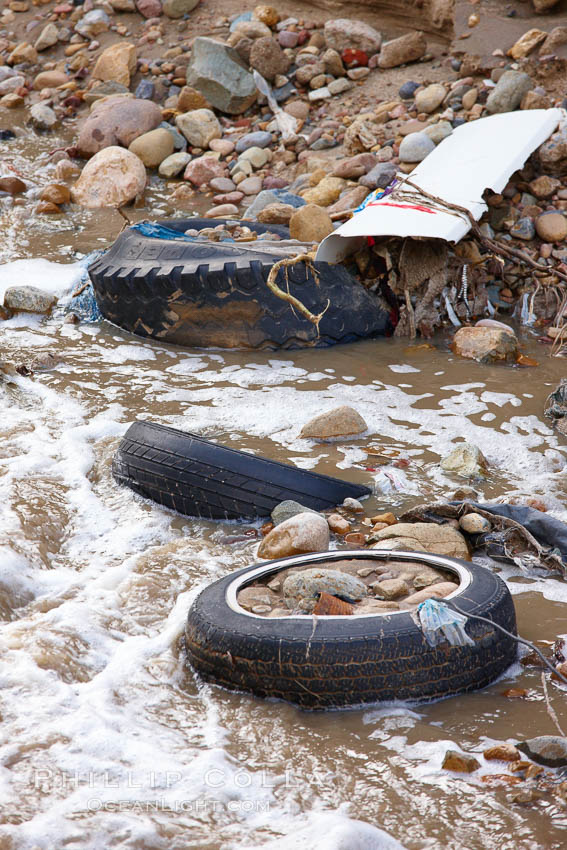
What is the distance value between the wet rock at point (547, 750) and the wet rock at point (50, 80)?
1236 centimetres

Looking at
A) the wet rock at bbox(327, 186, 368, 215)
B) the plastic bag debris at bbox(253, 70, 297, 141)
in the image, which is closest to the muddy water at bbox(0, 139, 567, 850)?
the wet rock at bbox(327, 186, 368, 215)

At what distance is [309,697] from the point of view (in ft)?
8.33

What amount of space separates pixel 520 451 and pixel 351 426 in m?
A: 0.96

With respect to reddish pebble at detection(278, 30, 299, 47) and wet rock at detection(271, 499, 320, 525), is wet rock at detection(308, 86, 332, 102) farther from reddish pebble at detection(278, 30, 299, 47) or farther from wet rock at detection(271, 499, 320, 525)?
wet rock at detection(271, 499, 320, 525)

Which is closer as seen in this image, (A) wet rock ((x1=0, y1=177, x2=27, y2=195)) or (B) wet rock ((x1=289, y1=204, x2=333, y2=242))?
(B) wet rock ((x1=289, y1=204, x2=333, y2=242))

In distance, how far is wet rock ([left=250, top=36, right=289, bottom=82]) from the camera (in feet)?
33.8

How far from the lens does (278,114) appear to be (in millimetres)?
9922

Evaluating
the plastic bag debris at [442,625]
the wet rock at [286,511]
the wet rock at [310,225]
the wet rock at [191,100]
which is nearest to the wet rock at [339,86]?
the wet rock at [191,100]

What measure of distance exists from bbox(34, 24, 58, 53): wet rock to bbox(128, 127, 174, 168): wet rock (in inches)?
181

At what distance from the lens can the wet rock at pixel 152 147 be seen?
9.59 metres

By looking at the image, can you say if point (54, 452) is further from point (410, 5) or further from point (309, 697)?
point (410, 5)

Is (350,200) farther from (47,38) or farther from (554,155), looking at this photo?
(47,38)

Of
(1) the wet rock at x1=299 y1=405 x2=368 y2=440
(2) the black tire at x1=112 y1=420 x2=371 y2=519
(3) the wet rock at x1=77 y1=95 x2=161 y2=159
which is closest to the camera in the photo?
(2) the black tire at x1=112 y1=420 x2=371 y2=519

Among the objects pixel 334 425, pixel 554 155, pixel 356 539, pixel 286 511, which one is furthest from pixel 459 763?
pixel 554 155
